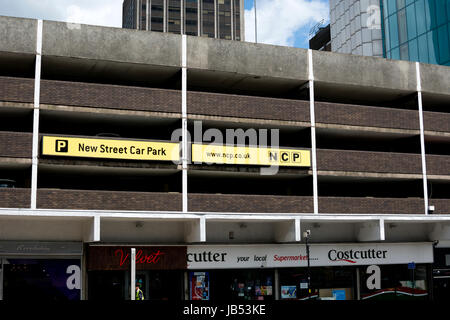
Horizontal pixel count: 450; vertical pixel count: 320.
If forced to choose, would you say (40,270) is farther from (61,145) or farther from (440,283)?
(440,283)

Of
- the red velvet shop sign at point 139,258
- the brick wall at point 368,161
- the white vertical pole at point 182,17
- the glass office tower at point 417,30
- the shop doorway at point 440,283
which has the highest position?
the white vertical pole at point 182,17

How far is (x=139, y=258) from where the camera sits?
1063 inches

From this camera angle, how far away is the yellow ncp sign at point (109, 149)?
81.3 ft

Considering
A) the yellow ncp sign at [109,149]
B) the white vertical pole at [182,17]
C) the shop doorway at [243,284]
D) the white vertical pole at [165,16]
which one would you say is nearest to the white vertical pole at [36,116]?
the yellow ncp sign at [109,149]

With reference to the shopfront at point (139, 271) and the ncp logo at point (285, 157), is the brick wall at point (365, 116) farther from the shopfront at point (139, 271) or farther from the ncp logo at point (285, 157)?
the shopfront at point (139, 271)

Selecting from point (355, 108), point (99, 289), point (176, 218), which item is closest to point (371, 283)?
point (355, 108)

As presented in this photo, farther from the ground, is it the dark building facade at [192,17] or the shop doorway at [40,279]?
the dark building facade at [192,17]

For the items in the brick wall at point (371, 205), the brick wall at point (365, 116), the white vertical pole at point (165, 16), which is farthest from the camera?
the white vertical pole at point (165, 16)

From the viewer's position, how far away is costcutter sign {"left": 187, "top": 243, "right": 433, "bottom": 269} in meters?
28.0

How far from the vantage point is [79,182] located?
2759 centimetres

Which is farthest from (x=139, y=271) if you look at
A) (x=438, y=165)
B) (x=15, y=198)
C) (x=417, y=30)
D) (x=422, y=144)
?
(x=417, y=30)

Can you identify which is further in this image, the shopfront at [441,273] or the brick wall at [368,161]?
the shopfront at [441,273]

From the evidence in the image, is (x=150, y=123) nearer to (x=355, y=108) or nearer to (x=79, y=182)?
(x=79, y=182)

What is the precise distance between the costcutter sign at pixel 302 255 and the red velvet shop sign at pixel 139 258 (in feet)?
2.01
